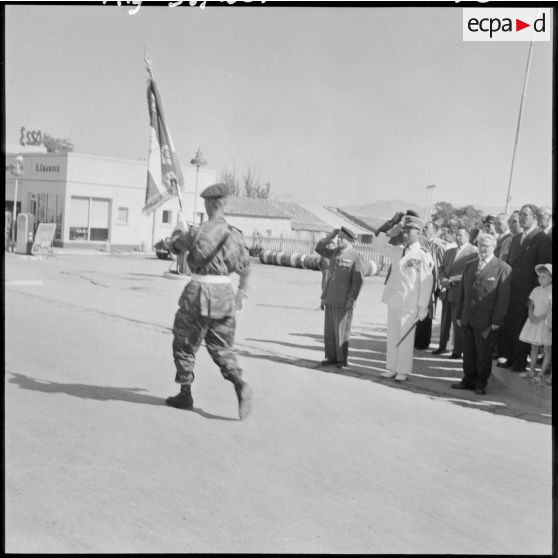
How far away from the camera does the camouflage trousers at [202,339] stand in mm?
4656

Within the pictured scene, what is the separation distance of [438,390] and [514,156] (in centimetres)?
268

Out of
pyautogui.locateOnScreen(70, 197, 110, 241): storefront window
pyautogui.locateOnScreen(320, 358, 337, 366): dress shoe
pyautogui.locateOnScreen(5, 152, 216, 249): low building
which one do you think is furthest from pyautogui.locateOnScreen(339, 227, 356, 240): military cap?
pyautogui.locateOnScreen(70, 197, 110, 241): storefront window

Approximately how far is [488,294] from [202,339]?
281 cm

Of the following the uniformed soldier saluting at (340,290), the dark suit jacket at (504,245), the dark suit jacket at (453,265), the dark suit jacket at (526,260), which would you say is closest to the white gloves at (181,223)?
the uniformed soldier saluting at (340,290)

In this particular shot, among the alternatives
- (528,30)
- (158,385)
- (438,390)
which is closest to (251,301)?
(438,390)

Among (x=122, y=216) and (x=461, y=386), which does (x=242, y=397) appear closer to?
(x=122, y=216)

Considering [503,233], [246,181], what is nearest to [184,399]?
[246,181]

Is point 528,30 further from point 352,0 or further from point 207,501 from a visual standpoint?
point 207,501

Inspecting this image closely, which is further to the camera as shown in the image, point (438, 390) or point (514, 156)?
point (438, 390)

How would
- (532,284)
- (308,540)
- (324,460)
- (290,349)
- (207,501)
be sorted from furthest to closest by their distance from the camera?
(290,349), (532,284), (324,460), (207,501), (308,540)

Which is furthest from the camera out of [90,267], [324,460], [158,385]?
[90,267]

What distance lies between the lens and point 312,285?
12273 millimetres

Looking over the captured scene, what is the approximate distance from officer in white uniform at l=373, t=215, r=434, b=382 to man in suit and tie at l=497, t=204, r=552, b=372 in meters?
0.76

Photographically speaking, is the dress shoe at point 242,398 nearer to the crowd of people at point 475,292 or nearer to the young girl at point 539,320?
the crowd of people at point 475,292
